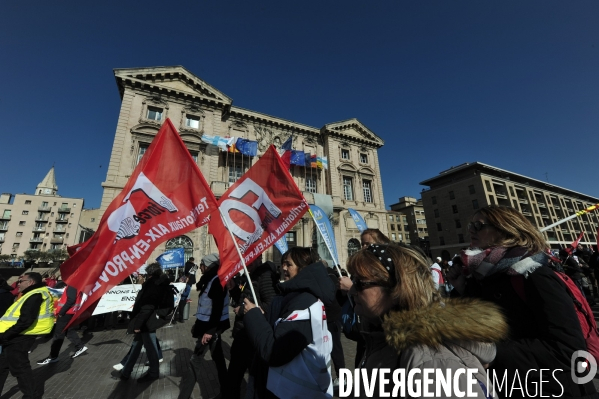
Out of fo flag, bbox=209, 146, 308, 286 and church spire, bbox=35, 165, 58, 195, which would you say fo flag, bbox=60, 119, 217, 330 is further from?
church spire, bbox=35, 165, 58, 195

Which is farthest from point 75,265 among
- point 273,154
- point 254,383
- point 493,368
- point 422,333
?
point 493,368

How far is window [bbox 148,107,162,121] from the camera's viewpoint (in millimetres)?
19609

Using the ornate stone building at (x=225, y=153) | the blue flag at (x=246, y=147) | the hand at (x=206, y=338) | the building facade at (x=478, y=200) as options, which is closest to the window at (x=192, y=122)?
the ornate stone building at (x=225, y=153)

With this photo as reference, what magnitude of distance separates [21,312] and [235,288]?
2838 mm

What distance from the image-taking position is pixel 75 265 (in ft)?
9.52

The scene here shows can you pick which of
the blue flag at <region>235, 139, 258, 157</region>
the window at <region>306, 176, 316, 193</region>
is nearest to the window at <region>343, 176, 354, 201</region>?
the window at <region>306, 176, 316, 193</region>

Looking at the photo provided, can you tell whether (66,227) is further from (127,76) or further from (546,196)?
(546,196)

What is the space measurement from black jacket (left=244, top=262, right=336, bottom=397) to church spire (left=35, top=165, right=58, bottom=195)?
10942 centimetres

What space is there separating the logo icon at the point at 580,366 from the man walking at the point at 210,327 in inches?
130

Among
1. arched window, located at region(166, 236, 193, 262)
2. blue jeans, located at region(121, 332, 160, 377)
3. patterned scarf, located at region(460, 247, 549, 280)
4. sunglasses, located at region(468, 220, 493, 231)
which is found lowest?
blue jeans, located at region(121, 332, 160, 377)

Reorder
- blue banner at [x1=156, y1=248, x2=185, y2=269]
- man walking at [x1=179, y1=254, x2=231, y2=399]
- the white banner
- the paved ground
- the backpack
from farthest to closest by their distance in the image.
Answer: blue banner at [x1=156, y1=248, x2=185, y2=269]
the white banner
the paved ground
man walking at [x1=179, y1=254, x2=231, y2=399]
the backpack

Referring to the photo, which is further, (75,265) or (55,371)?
(55,371)

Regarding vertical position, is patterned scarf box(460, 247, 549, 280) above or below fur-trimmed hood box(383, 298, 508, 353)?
above

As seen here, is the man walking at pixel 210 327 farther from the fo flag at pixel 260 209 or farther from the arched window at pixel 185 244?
the arched window at pixel 185 244
